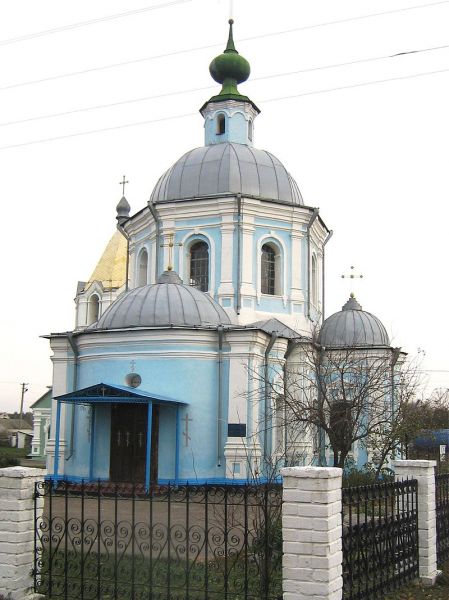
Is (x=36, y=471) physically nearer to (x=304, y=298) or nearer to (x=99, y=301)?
(x=304, y=298)

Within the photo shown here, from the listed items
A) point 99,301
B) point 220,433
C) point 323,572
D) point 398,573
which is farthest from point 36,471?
point 99,301

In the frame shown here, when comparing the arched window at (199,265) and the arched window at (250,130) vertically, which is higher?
the arched window at (250,130)

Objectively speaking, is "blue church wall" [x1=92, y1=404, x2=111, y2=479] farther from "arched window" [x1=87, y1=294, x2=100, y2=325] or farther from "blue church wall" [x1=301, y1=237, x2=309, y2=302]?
"arched window" [x1=87, y1=294, x2=100, y2=325]

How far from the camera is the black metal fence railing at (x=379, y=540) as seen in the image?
7164 millimetres

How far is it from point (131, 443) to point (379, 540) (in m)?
10.6

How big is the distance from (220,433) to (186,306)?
10.6 feet

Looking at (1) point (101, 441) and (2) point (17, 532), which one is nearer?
(2) point (17, 532)

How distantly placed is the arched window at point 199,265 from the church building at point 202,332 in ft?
0.11

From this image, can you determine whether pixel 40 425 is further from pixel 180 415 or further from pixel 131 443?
pixel 180 415

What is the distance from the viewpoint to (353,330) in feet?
78.9

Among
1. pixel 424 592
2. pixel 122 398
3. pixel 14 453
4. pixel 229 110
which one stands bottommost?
pixel 14 453

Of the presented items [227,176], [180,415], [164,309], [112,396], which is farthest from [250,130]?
[112,396]

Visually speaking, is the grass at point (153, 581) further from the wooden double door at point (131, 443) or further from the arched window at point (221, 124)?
the arched window at point (221, 124)

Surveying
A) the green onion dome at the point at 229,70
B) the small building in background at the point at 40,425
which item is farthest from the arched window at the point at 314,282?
the small building in background at the point at 40,425
